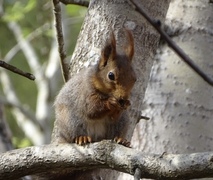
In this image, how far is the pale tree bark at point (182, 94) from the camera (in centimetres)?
235

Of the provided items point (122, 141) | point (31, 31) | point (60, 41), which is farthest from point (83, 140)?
point (31, 31)

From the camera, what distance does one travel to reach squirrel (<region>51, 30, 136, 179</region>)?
1.93m

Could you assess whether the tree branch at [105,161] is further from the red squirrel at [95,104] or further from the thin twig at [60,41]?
the thin twig at [60,41]

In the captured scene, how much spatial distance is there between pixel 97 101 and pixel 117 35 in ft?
0.71

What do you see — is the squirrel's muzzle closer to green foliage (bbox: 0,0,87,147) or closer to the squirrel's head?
the squirrel's head

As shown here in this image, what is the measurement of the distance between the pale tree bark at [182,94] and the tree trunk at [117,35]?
364 mm

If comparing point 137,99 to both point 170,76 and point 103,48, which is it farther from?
point 170,76

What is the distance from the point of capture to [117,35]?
6.68 ft

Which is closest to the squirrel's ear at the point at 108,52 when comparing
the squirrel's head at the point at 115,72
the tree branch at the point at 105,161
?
the squirrel's head at the point at 115,72

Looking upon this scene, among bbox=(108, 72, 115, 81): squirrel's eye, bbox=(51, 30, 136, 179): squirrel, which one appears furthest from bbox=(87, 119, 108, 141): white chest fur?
bbox=(108, 72, 115, 81): squirrel's eye

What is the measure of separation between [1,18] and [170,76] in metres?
2.23

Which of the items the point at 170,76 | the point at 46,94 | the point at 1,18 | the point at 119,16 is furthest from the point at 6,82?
the point at 119,16

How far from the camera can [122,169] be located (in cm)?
150

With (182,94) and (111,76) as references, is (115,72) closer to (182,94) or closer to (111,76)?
(111,76)
